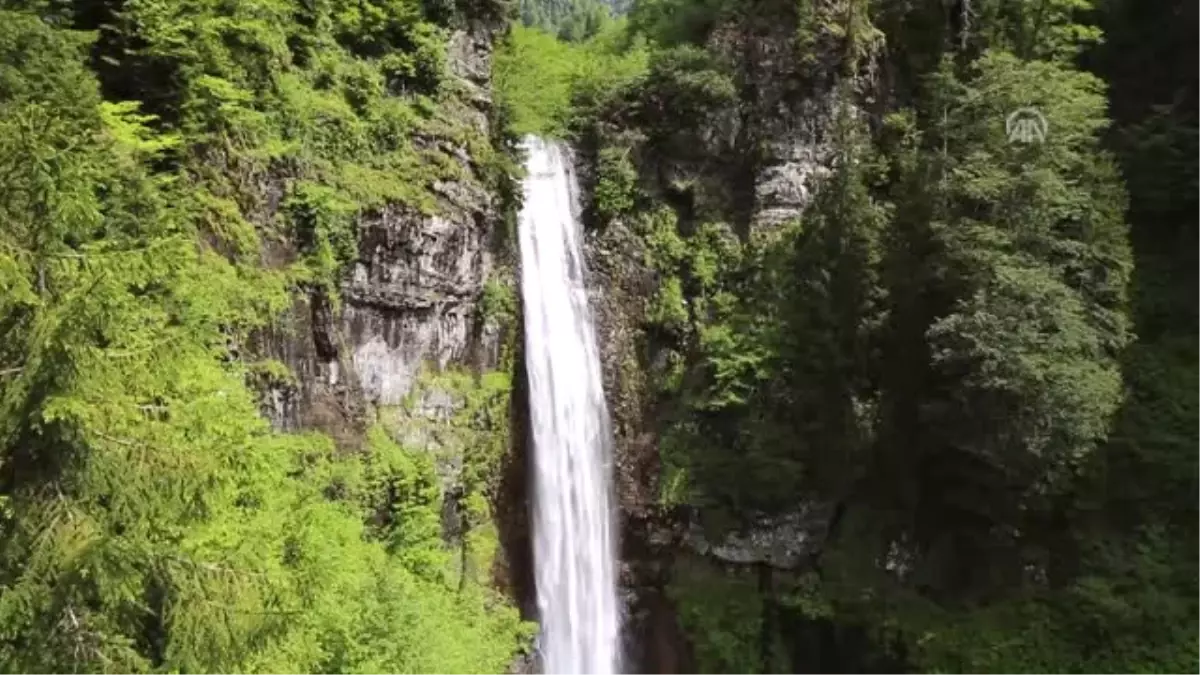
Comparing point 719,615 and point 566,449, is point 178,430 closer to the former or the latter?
point 566,449

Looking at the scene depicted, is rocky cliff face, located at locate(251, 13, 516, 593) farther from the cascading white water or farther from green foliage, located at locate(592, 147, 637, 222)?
green foliage, located at locate(592, 147, 637, 222)

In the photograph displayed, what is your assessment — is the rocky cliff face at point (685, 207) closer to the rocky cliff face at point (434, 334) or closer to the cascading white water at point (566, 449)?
the cascading white water at point (566, 449)

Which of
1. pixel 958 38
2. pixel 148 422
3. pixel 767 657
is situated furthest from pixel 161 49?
pixel 958 38

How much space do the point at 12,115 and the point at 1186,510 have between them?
18.0 m

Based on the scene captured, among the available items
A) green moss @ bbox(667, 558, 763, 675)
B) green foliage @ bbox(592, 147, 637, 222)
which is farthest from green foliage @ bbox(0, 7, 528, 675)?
green foliage @ bbox(592, 147, 637, 222)

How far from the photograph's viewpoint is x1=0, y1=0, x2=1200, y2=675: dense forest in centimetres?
1267

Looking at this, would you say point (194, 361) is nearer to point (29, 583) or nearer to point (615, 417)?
point (29, 583)

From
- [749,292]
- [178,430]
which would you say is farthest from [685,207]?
[178,430]

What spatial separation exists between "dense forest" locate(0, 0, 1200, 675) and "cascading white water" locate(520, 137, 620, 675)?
2.51ft

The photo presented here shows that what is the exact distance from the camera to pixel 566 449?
19.2m

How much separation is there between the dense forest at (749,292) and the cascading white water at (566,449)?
2.51ft

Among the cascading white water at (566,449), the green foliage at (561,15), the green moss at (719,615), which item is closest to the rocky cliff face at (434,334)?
the cascading white water at (566,449)

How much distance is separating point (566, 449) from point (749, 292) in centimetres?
513

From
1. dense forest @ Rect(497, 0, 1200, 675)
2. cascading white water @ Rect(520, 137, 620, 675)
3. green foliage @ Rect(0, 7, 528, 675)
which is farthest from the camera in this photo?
cascading white water @ Rect(520, 137, 620, 675)
